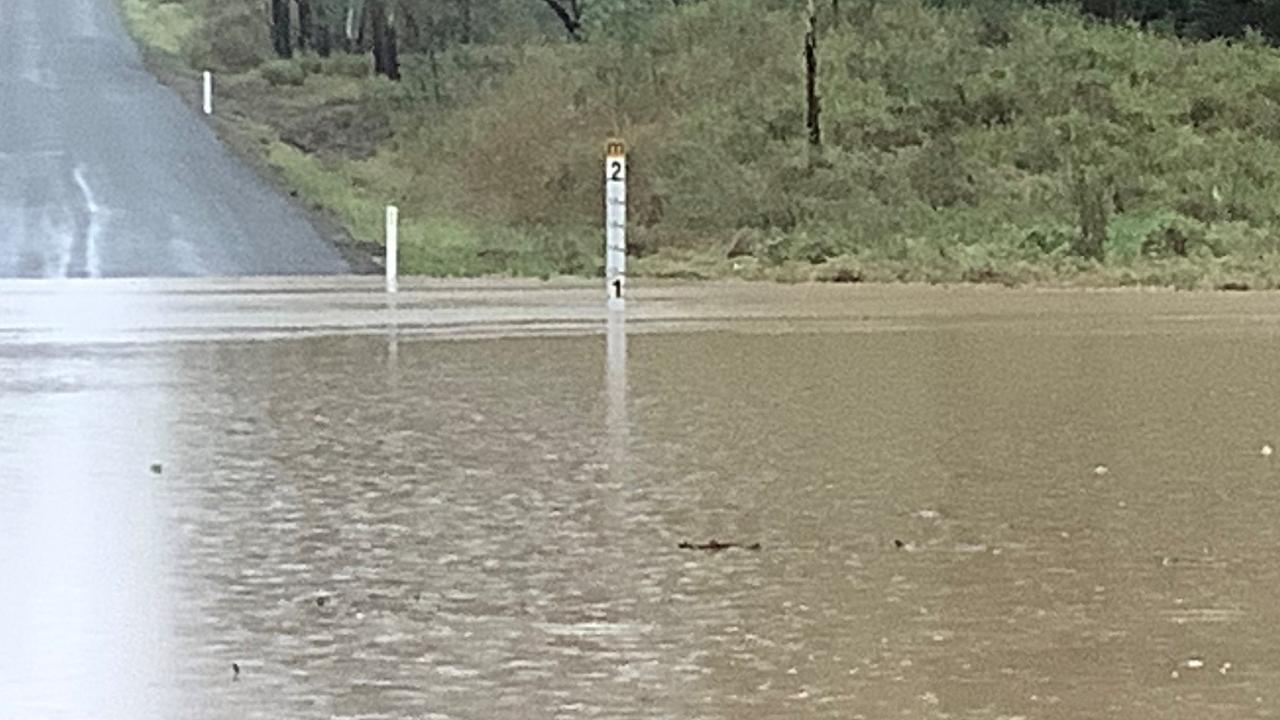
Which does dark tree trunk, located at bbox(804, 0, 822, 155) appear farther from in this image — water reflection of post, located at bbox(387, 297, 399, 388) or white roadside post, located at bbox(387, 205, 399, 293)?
water reflection of post, located at bbox(387, 297, 399, 388)

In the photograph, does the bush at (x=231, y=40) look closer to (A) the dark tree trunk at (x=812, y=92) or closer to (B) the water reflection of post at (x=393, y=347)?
(A) the dark tree trunk at (x=812, y=92)

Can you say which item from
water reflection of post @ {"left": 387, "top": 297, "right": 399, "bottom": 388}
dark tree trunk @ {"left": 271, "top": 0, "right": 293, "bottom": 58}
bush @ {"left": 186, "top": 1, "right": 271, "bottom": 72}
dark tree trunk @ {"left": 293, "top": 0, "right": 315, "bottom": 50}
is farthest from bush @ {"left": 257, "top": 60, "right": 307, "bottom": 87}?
water reflection of post @ {"left": 387, "top": 297, "right": 399, "bottom": 388}

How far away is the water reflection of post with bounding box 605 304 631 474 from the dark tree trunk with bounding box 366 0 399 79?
3155cm

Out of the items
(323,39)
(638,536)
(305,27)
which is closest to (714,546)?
(638,536)

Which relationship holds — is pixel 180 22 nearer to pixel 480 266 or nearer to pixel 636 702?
pixel 480 266

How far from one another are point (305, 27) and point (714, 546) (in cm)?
5350

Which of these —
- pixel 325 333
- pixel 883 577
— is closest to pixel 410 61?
pixel 325 333

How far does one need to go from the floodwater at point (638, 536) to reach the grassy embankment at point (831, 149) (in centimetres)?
1580

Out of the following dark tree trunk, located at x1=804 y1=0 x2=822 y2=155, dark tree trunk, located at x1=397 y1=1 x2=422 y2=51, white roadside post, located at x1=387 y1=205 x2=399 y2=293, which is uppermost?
dark tree trunk, located at x1=397 y1=1 x2=422 y2=51

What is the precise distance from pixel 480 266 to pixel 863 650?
83.5 feet

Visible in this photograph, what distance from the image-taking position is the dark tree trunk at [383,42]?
172ft

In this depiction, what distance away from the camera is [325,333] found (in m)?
19.4

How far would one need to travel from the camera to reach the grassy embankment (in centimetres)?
3272

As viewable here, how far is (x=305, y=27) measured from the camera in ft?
198
